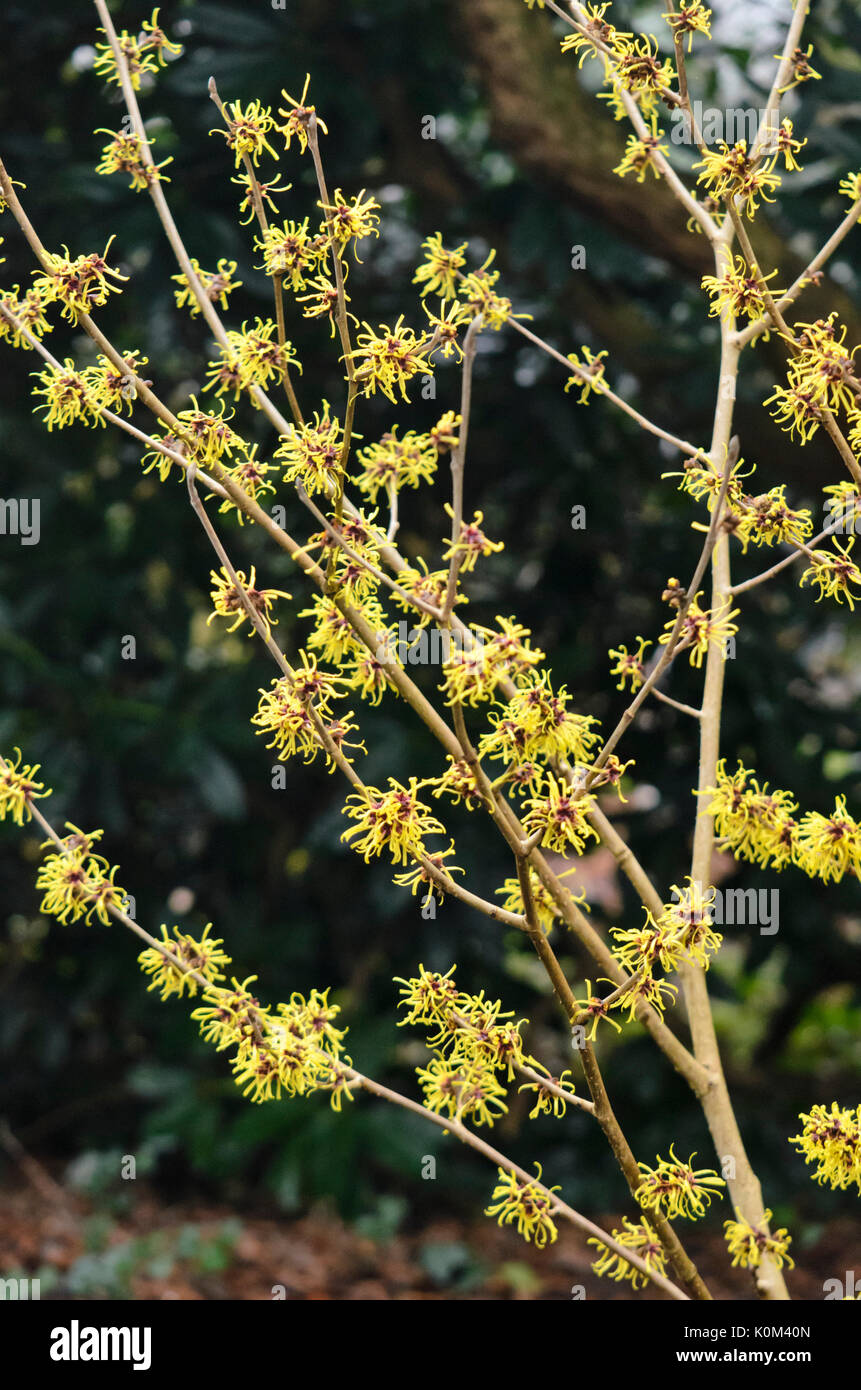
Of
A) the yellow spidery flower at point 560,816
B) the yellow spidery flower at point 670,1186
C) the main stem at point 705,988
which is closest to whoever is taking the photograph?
the yellow spidery flower at point 560,816

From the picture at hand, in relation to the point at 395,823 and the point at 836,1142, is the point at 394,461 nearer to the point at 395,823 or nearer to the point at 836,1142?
the point at 395,823

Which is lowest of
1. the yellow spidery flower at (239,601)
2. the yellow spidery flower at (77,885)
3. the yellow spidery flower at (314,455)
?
the yellow spidery flower at (77,885)

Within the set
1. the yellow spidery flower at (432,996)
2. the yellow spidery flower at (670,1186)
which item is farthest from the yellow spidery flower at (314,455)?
the yellow spidery flower at (670,1186)

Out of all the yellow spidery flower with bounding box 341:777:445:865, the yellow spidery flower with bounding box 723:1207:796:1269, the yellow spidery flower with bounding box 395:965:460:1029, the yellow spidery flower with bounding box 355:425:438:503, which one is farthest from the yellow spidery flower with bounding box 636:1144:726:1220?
the yellow spidery flower with bounding box 355:425:438:503

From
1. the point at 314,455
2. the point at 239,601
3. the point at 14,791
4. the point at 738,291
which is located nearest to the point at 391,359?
the point at 314,455

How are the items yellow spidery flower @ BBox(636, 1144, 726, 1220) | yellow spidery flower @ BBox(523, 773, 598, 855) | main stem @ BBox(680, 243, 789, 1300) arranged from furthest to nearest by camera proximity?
1. main stem @ BBox(680, 243, 789, 1300)
2. yellow spidery flower @ BBox(636, 1144, 726, 1220)
3. yellow spidery flower @ BBox(523, 773, 598, 855)

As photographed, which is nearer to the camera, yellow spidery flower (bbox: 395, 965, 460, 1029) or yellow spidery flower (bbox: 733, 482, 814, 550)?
yellow spidery flower (bbox: 395, 965, 460, 1029)

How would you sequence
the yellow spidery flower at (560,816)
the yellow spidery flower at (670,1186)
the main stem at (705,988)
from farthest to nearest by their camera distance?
the main stem at (705,988), the yellow spidery flower at (670,1186), the yellow spidery flower at (560,816)

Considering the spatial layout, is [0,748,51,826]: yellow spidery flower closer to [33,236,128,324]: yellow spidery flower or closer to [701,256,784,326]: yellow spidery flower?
[33,236,128,324]: yellow spidery flower

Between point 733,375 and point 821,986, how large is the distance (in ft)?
8.88

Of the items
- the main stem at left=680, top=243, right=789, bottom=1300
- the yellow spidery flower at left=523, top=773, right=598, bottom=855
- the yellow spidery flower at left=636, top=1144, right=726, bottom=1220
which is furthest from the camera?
the main stem at left=680, top=243, right=789, bottom=1300

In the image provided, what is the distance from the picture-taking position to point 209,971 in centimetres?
115

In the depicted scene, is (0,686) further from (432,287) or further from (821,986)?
(821,986)

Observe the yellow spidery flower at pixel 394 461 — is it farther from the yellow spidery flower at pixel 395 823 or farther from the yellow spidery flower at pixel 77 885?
the yellow spidery flower at pixel 77 885
